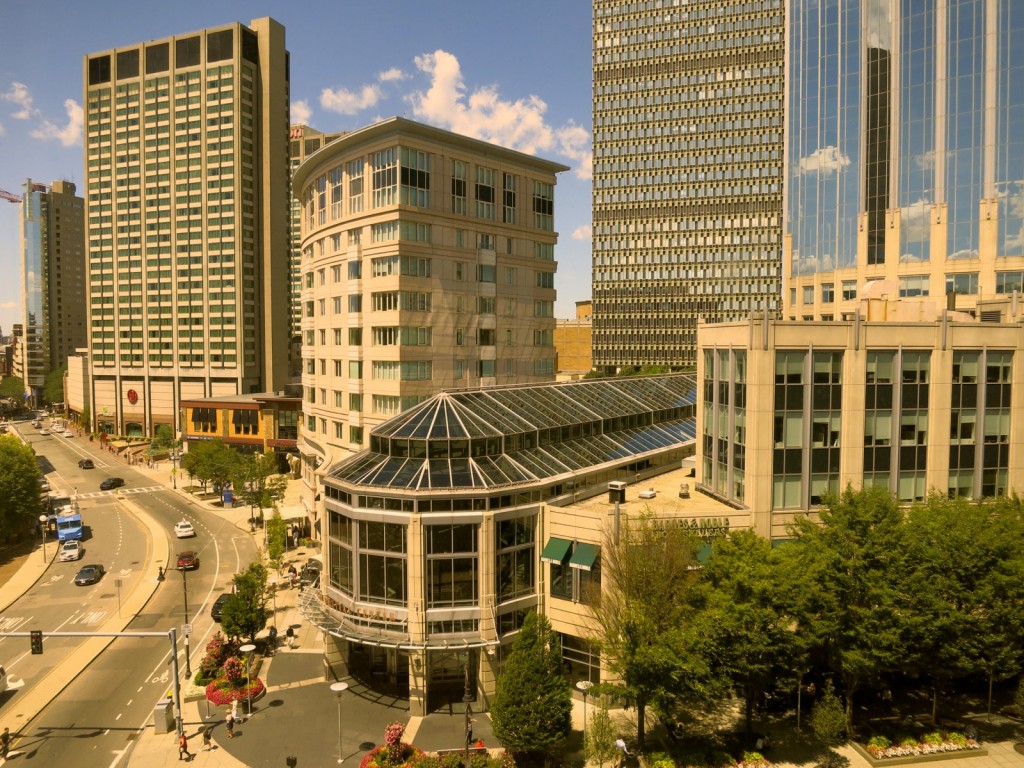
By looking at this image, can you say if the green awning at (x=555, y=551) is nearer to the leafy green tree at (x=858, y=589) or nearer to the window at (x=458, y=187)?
the leafy green tree at (x=858, y=589)

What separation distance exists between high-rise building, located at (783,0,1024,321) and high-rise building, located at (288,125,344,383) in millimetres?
122183

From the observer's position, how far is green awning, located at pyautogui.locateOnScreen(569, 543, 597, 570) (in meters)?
37.3

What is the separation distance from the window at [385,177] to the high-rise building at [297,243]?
107 metres

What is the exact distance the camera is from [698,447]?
48.0 m

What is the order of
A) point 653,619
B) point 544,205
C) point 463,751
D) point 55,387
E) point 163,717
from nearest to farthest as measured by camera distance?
point 653,619 → point 463,751 → point 163,717 → point 544,205 → point 55,387

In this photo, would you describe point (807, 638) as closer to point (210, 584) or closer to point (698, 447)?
point (698, 447)

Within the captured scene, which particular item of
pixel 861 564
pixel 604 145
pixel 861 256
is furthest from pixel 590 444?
pixel 604 145

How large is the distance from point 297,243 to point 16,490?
11256cm

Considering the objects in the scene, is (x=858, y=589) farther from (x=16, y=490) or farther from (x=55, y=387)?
(x=55, y=387)

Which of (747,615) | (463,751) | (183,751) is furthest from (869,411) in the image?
(183,751)

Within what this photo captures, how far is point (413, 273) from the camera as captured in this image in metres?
58.9

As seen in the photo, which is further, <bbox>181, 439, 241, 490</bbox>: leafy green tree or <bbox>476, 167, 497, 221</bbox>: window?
<bbox>181, 439, 241, 490</bbox>: leafy green tree

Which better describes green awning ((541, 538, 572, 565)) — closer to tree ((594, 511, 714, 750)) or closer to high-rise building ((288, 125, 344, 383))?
tree ((594, 511, 714, 750))

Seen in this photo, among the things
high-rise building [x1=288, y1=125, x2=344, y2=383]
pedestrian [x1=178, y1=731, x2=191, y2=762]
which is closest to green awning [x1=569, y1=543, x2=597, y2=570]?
pedestrian [x1=178, y1=731, x2=191, y2=762]
